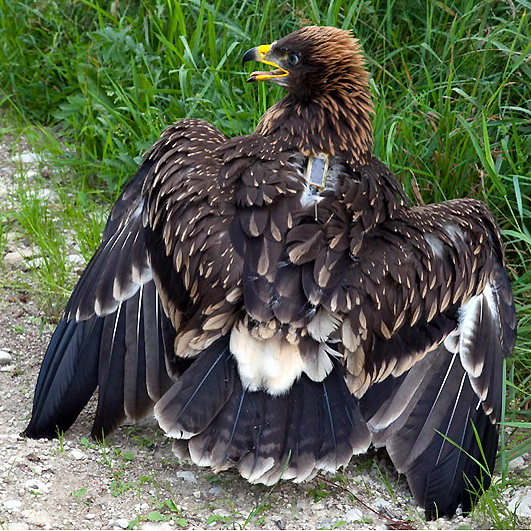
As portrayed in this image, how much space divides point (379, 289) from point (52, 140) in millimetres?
3233

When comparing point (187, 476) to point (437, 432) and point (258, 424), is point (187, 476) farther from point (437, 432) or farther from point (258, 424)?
point (437, 432)

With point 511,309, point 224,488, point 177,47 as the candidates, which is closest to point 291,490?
point 224,488

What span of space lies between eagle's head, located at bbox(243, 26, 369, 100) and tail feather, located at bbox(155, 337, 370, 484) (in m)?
1.24

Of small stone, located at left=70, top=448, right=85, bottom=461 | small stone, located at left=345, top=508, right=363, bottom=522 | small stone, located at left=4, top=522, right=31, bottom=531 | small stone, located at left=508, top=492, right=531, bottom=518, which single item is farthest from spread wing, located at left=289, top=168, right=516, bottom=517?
small stone, located at left=4, top=522, right=31, bottom=531

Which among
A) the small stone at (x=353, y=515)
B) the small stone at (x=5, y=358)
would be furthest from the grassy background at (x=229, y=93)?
the small stone at (x=353, y=515)

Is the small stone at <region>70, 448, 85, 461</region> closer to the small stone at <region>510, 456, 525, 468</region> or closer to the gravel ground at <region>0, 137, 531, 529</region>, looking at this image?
the gravel ground at <region>0, 137, 531, 529</region>

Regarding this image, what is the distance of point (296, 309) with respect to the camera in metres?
4.15

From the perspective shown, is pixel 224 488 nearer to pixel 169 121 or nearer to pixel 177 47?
pixel 169 121

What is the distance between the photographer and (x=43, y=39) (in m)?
7.25

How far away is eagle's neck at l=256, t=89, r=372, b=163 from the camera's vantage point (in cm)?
453

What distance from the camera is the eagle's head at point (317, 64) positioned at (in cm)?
459

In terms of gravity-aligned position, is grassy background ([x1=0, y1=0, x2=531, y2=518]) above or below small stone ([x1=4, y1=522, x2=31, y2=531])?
above

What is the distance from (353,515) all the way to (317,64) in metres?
→ 1.88

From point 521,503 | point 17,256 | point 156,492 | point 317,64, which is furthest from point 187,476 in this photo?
point 17,256
